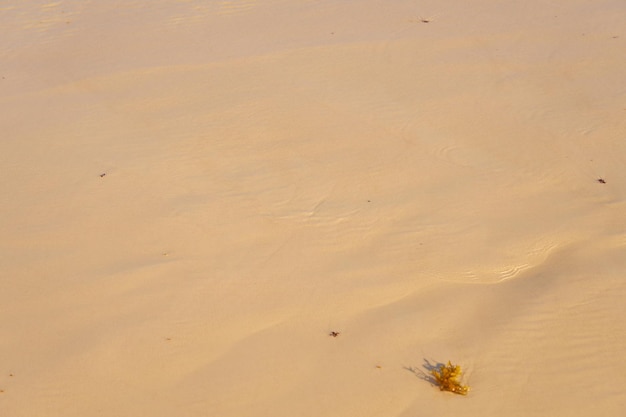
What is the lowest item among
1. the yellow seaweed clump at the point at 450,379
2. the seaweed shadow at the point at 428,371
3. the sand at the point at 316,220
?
the seaweed shadow at the point at 428,371

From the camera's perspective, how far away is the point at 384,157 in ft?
17.0

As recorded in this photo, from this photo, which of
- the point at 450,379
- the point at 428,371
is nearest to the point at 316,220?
the point at 428,371

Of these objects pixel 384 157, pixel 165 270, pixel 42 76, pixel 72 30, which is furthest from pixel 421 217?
pixel 72 30

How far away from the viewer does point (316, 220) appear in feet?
14.8

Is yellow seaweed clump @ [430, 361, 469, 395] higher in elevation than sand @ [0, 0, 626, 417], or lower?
lower

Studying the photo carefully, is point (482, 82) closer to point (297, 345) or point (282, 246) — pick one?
point (282, 246)

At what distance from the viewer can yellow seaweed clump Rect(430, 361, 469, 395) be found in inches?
132

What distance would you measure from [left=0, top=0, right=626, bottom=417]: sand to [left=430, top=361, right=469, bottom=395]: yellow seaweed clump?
0.13 ft

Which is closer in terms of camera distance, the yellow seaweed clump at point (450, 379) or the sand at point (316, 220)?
the yellow seaweed clump at point (450, 379)

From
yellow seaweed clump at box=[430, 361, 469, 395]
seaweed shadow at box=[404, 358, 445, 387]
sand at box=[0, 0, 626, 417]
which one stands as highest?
sand at box=[0, 0, 626, 417]

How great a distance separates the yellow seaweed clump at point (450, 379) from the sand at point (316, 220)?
1.5 inches

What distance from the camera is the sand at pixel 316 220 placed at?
3.46 metres

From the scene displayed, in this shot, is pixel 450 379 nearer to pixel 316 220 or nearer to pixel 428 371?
pixel 428 371

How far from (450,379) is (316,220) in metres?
1.51
